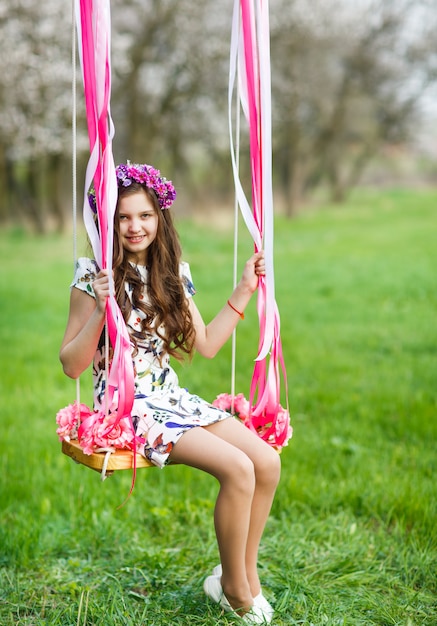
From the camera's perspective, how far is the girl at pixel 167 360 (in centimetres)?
259

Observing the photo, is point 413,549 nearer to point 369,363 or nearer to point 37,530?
point 37,530

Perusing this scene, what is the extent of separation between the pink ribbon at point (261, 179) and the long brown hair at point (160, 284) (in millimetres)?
297

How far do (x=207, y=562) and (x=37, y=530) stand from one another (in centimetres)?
83

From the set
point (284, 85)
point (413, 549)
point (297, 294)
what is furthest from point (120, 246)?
point (284, 85)

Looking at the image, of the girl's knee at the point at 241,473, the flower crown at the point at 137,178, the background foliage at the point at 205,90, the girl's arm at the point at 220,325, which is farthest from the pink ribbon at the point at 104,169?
the background foliage at the point at 205,90

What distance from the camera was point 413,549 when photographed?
3404mm

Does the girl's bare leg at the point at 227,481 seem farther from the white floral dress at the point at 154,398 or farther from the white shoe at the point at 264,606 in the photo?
the white shoe at the point at 264,606

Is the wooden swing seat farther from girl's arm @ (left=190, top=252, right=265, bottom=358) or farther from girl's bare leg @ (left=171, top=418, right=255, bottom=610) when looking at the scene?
girl's arm @ (left=190, top=252, right=265, bottom=358)

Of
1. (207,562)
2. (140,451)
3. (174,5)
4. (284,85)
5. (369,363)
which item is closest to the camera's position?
(140,451)

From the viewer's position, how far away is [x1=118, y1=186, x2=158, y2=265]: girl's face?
2.80 m

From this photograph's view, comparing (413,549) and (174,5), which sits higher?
(174,5)

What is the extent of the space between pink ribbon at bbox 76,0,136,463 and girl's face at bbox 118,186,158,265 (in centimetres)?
20

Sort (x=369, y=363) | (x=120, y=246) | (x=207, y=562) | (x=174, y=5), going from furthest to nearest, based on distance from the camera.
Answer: (x=174, y=5), (x=369, y=363), (x=207, y=562), (x=120, y=246)

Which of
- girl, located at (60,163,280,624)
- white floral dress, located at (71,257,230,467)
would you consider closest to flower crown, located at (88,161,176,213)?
girl, located at (60,163,280,624)
